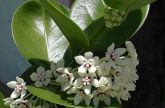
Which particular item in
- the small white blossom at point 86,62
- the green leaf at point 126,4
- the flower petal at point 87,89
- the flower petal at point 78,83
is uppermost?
the green leaf at point 126,4

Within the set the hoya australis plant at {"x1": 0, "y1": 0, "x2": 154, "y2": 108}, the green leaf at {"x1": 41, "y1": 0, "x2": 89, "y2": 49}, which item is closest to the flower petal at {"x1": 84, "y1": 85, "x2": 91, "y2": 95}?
the hoya australis plant at {"x1": 0, "y1": 0, "x2": 154, "y2": 108}

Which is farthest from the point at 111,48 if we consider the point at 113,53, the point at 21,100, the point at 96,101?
the point at 21,100

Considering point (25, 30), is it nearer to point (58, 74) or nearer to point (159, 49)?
point (58, 74)

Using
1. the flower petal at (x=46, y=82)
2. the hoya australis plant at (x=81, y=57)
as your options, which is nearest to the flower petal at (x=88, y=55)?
the hoya australis plant at (x=81, y=57)

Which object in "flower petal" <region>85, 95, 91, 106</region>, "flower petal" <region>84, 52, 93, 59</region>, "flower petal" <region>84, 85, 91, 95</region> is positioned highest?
"flower petal" <region>84, 52, 93, 59</region>

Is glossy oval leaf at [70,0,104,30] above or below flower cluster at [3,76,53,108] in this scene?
above

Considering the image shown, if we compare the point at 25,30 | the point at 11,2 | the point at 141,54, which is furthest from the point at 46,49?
the point at 11,2

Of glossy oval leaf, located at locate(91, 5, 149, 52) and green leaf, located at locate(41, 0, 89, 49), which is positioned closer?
green leaf, located at locate(41, 0, 89, 49)

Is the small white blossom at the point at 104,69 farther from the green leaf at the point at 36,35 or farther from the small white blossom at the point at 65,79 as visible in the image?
the green leaf at the point at 36,35

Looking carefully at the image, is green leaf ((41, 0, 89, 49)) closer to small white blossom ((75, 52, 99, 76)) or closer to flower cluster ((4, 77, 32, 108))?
small white blossom ((75, 52, 99, 76))
